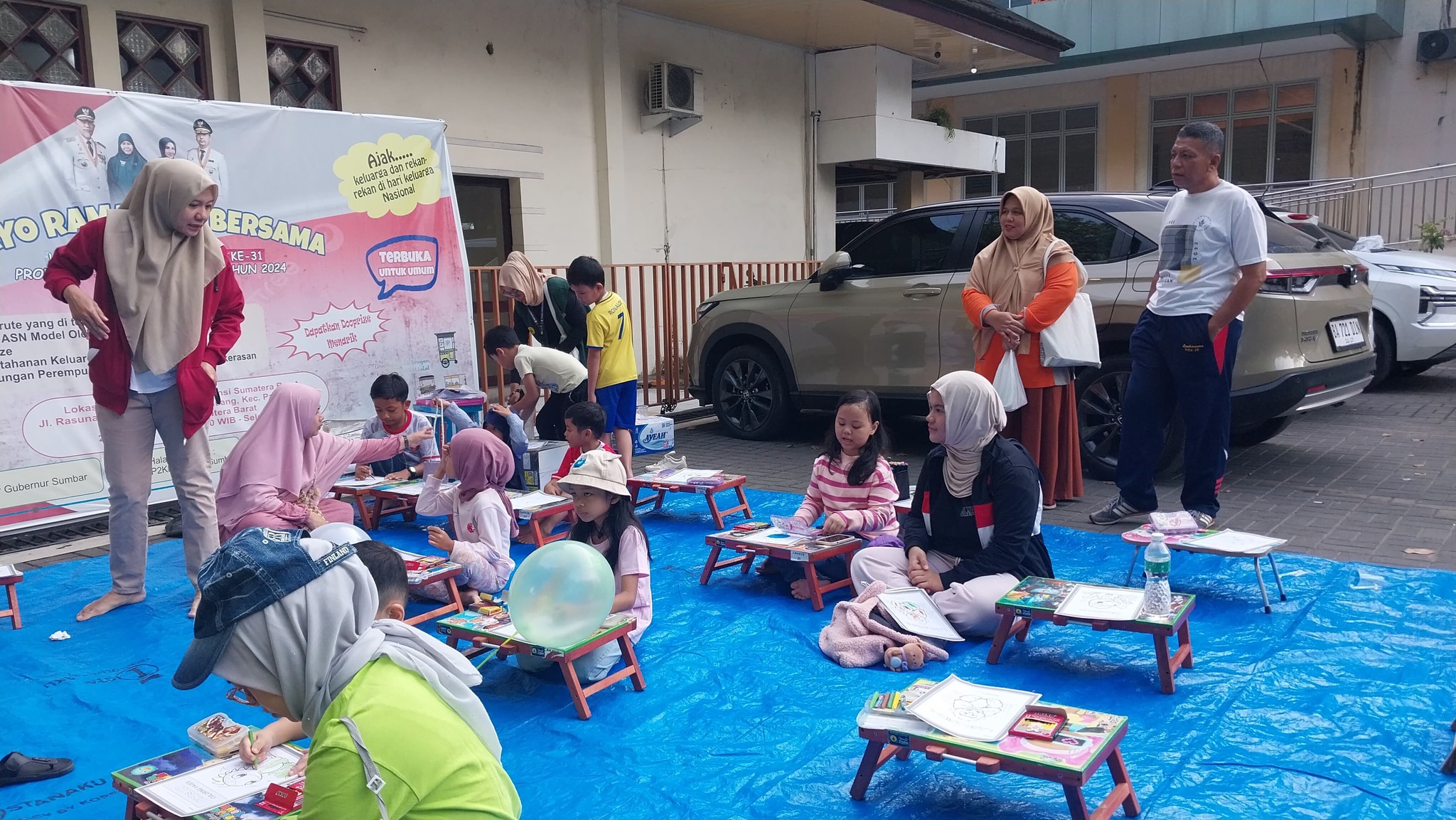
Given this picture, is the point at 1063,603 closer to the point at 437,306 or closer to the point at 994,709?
the point at 994,709

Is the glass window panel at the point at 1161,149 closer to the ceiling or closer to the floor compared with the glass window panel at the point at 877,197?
closer to the ceiling

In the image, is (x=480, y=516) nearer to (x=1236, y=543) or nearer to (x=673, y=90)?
(x=1236, y=543)

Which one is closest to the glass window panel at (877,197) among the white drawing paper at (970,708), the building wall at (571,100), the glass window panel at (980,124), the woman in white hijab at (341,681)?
the glass window panel at (980,124)

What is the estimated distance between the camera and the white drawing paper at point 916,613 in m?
4.18

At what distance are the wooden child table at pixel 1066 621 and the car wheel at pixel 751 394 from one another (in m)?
4.65

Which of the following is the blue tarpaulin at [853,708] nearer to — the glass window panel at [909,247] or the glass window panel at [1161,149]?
the glass window panel at [909,247]

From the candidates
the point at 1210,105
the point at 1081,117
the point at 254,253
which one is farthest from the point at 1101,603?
the point at 1081,117

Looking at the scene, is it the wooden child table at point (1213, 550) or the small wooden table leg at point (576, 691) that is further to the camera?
the wooden child table at point (1213, 550)

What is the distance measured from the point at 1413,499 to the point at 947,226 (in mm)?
3446

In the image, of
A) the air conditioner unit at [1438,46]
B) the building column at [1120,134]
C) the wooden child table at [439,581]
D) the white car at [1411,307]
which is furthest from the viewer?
the building column at [1120,134]

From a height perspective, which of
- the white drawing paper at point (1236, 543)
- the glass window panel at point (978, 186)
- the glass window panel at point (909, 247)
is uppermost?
the glass window panel at point (978, 186)

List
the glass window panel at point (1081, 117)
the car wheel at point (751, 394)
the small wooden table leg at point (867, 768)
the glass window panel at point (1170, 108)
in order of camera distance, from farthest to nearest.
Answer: the glass window panel at point (1081, 117) → the glass window panel at point (1170, 108) → the car wheel at point (751, 394) → the small wooden table leg at point (867, 768)

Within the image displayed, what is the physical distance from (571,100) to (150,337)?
6.49 meters

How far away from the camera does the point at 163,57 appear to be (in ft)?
25.0
